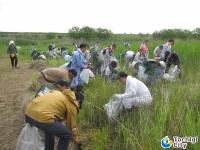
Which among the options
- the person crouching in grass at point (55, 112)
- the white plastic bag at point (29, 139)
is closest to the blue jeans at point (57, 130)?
the person crouching in grass at point (55, 112)

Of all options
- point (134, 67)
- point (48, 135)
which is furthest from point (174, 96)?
point (134, 67)

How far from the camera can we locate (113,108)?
6785mm

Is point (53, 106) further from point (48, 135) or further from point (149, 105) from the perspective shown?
point (149, 105)

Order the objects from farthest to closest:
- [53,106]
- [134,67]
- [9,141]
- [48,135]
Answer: [134,67]
[9,141]
[48,135]
[53,106]

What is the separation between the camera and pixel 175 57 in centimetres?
1177

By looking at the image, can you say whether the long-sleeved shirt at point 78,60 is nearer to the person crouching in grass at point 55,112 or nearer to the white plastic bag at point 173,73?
the white plastic bag at point 173,73

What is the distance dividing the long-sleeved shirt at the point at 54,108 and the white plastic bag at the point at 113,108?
175 centimetres

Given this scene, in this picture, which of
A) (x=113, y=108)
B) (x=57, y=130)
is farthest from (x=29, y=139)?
(x=113, y=108)

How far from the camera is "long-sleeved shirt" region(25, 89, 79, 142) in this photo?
4883 mm

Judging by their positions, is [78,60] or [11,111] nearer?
[11,111]

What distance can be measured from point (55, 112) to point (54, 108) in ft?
0.17

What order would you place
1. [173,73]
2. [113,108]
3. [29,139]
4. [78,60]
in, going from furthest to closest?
[173,73]
[78,60]
[113,108]
[29,139]

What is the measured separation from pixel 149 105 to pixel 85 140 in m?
1.17

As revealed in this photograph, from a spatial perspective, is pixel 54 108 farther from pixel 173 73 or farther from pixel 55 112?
pixel 173 73
